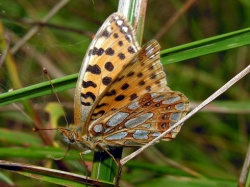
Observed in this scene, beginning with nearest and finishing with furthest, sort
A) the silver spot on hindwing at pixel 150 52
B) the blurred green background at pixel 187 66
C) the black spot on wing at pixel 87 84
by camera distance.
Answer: the silver spot on hindwing at pixel 150 52, the black spot on wing at pixel 87 84, the blurred green background at pixel 187 66

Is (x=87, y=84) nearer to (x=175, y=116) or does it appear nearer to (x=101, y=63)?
(x=101, y=63)

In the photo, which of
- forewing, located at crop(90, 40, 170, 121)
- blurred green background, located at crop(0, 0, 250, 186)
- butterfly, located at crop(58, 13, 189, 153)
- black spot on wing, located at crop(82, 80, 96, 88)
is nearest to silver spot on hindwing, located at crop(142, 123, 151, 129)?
butterfly, located at crop(58, 13, 189, 153)

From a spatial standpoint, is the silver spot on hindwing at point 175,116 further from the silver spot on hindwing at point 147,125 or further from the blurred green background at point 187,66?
the blurred green background at point 187,66

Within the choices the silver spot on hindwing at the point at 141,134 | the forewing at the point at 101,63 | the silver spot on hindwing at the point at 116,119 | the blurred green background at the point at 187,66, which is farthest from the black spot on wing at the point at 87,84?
the blurred green background at the point at 187,66

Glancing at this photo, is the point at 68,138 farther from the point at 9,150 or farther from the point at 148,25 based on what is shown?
the point at 148,25

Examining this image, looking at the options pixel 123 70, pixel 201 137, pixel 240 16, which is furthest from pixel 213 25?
pixel 123 70

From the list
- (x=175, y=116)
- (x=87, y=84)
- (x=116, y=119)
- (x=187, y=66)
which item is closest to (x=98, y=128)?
(x=116, y=119)

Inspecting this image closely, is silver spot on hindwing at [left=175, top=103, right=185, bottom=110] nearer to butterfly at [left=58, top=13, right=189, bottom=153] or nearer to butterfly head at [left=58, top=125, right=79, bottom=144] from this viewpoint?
butterfly at [left=58, top=13, right=189, bottom=153]
